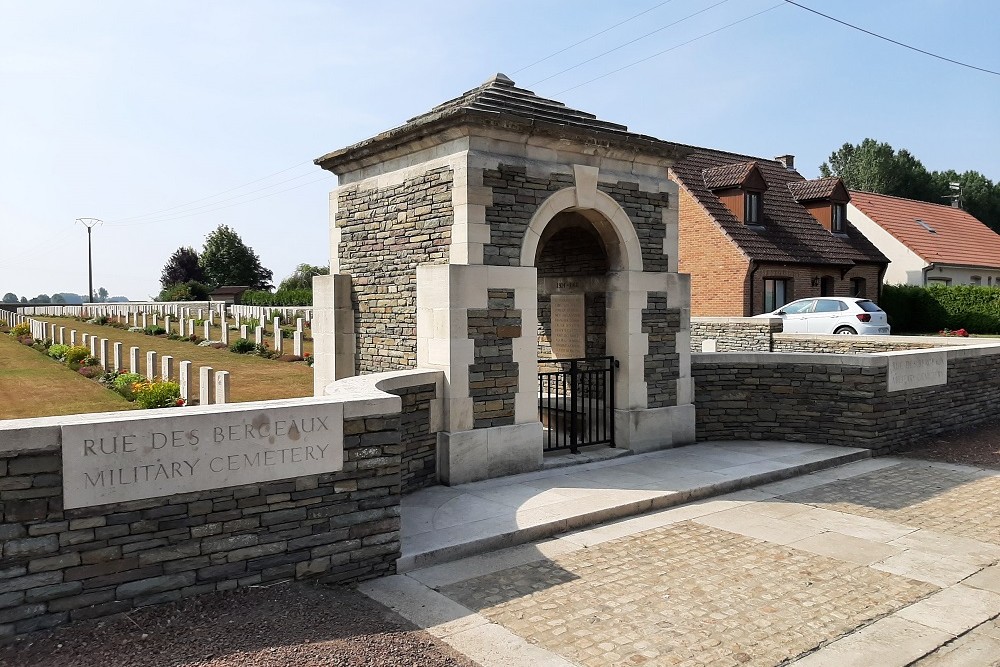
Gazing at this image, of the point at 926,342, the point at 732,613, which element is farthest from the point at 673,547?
the point at 926,342

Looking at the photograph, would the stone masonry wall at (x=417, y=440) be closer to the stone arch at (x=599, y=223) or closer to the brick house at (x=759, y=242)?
the stone arch at (x=599, y=223)

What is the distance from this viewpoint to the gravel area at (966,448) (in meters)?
9.80

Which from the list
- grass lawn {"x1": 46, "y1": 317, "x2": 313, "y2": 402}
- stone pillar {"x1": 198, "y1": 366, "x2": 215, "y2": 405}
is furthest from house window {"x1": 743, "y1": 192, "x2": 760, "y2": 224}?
stone pillar {"x1": 198, "y1": 366, "x2": 215, "y2": 405}

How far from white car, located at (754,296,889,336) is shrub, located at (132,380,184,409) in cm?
1452

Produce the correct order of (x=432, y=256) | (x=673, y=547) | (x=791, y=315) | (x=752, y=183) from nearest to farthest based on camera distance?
(x=673, y=547), (x=432, y=256), (x=791, y=315), (x=752, y=183)

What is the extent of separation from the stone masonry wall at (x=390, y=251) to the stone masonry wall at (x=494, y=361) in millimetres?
840

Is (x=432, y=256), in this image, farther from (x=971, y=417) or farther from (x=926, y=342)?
(x=926, y=342)

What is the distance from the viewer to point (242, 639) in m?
4.32

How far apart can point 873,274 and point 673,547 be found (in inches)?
909

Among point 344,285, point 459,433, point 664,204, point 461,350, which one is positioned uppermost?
point 664,204

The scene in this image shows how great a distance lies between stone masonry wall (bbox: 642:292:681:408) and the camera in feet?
32.0

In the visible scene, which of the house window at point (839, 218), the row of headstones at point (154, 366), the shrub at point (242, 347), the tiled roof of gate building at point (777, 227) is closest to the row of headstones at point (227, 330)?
the shrub at point (242, 347)

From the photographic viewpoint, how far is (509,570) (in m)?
Result: 5.70

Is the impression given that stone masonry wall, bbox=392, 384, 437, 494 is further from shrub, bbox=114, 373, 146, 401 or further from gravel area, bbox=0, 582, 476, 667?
shrub, bbox=114, 373, 146, 401
